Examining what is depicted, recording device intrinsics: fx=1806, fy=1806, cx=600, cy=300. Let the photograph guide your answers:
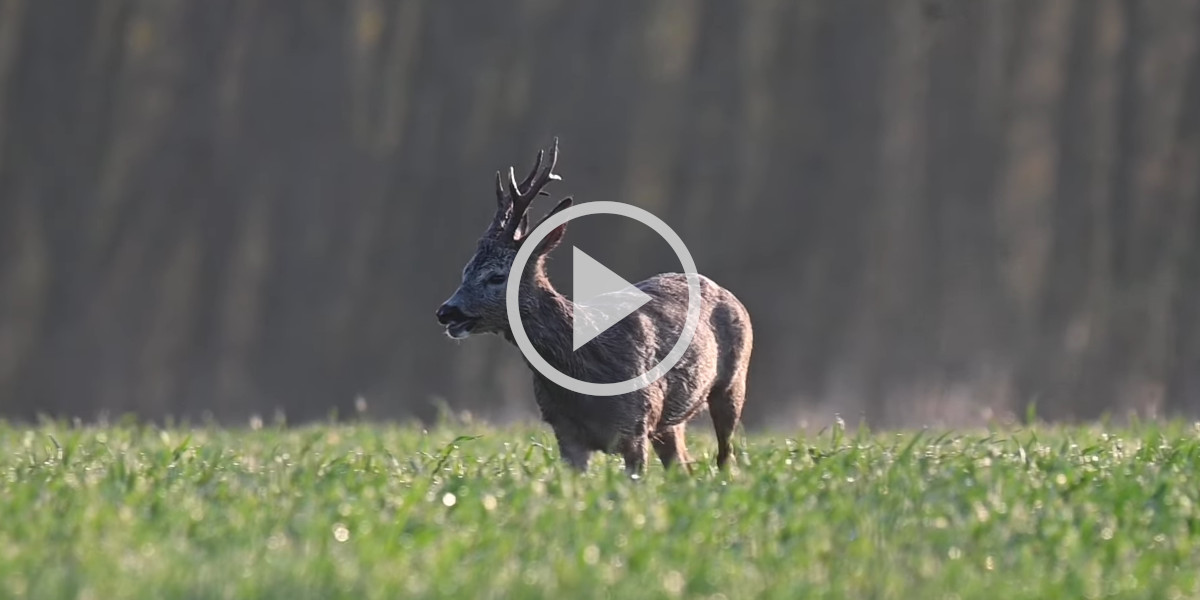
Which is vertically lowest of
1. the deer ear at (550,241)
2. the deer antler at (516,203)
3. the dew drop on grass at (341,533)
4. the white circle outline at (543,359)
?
the dew drop on grass at (341,533)

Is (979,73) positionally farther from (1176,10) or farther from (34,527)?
(34,527)

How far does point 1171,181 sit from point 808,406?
10.6 ft

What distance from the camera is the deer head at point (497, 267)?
8.01 meters

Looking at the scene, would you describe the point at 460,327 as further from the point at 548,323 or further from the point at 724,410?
the point at 724,410

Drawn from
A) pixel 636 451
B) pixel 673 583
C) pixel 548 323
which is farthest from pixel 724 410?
pixel 673 583

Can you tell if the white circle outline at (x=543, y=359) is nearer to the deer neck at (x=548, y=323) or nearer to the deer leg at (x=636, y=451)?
the deer neck at (x=548, y=323)

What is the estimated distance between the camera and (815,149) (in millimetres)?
12898

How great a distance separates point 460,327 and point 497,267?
1.05 ft

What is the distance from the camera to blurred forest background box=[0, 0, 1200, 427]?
12594 mm

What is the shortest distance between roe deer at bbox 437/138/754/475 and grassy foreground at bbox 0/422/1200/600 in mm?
260

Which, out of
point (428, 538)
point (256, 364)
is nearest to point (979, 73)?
point (256, 364)

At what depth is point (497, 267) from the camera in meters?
8.09

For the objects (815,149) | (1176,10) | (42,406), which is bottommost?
(42,406)

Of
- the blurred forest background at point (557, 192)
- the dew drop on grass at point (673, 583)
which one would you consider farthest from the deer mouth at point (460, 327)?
the blurred forest background at point (557, 192)
